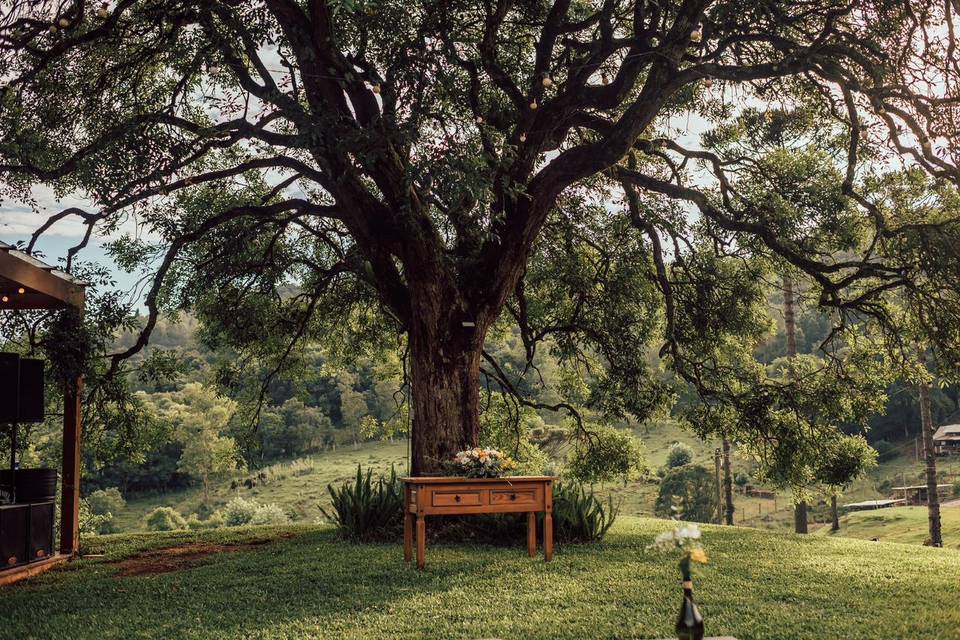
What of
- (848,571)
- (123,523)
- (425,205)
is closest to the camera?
(848,571)

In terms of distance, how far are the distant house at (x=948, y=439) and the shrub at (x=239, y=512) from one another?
33136 mm

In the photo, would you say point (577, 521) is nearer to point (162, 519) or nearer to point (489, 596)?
point (489, 596)

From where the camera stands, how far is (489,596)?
Answer: 624 cm

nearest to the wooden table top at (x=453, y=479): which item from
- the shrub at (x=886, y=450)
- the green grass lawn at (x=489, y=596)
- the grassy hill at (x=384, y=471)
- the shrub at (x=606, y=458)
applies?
the green grass lawn at (x=489, y=596)

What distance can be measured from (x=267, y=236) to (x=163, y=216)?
6.43 ft

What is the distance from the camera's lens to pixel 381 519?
371 inches

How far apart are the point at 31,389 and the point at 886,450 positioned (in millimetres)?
44595

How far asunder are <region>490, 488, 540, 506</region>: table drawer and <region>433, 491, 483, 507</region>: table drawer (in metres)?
0.17

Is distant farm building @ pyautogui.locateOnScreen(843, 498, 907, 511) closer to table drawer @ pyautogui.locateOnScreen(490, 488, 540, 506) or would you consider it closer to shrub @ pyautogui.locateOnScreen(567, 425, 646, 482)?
shrub @ pyautogui.locateOnScreen(567, 425, 646, 482)

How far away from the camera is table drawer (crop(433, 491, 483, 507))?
24.6 ft

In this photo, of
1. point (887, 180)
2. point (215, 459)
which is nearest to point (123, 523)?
point (215, 459)

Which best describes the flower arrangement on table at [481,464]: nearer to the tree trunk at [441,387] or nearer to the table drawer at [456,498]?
the table drawer at [456,498]

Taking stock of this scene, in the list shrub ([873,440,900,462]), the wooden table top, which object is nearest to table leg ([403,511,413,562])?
the wooden table top

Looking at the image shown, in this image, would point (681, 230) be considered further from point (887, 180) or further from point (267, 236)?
point (267, 236)
